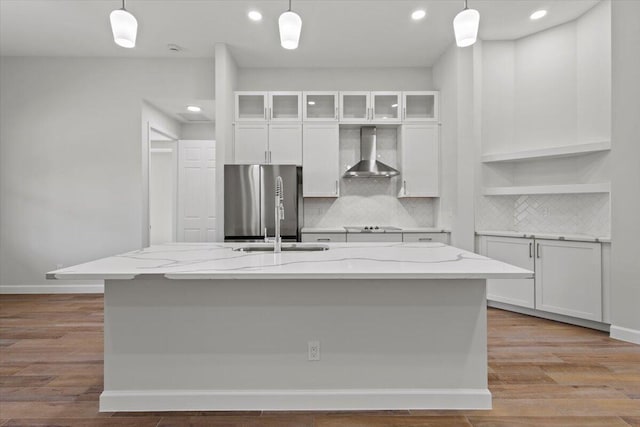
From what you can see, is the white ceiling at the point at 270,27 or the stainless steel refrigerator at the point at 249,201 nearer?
the white ceiling at the point at 270,27

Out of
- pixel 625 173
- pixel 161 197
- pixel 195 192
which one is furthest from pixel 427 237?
pixel 161 197

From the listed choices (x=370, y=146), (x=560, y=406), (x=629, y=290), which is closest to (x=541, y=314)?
(x=629, y=290)

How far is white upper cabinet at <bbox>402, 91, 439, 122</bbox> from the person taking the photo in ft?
15.2

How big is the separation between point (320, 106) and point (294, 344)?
11.8ft

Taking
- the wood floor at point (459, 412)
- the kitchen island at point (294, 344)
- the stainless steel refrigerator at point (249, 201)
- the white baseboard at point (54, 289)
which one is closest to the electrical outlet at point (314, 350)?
the kitchen island at point (294, 344)

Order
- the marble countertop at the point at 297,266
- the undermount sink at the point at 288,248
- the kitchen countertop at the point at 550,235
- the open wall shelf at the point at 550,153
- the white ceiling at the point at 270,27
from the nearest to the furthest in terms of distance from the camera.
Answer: the marble countertop at the point at 297,266 < the undermount sink at the point at 288,248 < the kitchen countertop at the point at 550,235 < the open wall shelf at the point at 550,153 < the white ceiling at the point at 270,27

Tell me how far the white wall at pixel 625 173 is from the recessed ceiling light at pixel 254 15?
322 cm

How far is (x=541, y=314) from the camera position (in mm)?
3676

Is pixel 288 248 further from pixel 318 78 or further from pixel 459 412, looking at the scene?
pixel 318 78

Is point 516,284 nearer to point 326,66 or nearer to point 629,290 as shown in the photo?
point 629,290

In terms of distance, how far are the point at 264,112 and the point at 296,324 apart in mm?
3351

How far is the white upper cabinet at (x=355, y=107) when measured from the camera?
464 centimetres

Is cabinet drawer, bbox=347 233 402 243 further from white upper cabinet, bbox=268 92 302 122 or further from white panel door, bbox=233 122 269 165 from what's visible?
white upper cabinet, bbox=268 92 302 122

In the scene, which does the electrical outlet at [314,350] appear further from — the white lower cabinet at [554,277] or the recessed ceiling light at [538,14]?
the recessed ceiling light at [538,14]
